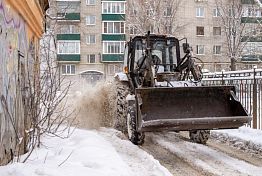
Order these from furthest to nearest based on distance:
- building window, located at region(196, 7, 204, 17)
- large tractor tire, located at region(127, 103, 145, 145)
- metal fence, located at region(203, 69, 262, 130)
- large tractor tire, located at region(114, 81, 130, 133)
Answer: building window, located at region(196, 7, 204, 17) → large tractor tire, located at region(114, 81, 130, 133) → metal fence, located at region(203, 69, 262, 130) → large tractor tire, located at region(127, 103, 145, 145)

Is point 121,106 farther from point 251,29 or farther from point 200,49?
point 200,49

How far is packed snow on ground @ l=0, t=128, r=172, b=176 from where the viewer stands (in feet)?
18.8

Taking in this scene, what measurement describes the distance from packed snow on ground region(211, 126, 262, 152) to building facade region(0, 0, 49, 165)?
483 cm

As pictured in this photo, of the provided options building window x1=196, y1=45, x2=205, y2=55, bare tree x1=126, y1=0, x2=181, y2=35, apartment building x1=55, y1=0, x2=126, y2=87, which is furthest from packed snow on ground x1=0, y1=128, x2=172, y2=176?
building window x1=196, y1=45, x2=205, y2=55

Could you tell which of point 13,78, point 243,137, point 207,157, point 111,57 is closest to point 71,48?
point 111,57

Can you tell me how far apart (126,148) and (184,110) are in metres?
1.47

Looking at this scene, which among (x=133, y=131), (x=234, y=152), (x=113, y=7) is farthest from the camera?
(x=113, y=7)

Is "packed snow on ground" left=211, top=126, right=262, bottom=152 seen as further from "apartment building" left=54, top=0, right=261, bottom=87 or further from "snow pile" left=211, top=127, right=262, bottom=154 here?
"apartment building" left=54, top=0, right=261, bottom=87

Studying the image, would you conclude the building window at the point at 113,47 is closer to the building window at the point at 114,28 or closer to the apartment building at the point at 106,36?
the apartment building at the point at 106,36

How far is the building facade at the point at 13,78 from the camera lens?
583 centimetres

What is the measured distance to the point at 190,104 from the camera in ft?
32.3

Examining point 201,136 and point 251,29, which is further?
point 251,29

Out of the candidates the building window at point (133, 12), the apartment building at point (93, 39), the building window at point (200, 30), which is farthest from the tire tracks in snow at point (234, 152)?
the building window at point (200, 30)

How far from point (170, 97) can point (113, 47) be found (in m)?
44.9
